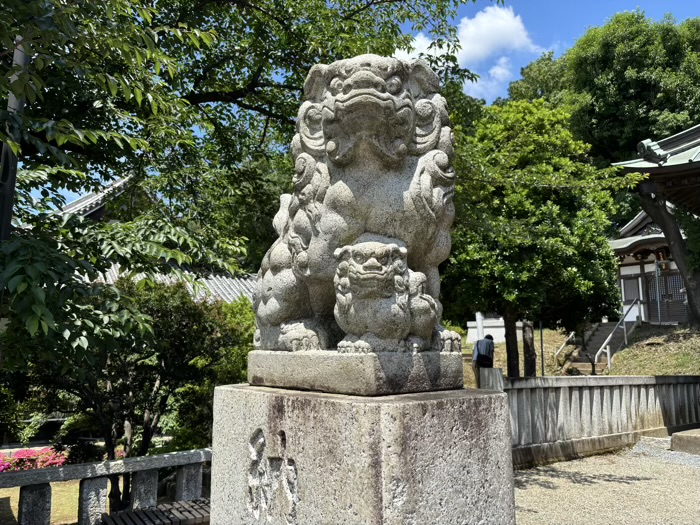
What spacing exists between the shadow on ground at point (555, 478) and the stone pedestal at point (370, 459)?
13.7ft

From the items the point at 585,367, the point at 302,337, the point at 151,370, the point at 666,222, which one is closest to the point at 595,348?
the point at 585,367

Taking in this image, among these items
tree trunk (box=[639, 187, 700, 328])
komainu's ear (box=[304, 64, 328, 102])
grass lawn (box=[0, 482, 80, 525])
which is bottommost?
grass lawn (box=[0, 482, 80, 525])

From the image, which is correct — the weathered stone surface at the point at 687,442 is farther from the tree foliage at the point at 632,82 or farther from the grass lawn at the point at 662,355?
the tree foliage at the point at 632,82

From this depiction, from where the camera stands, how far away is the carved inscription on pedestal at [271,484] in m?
2.42

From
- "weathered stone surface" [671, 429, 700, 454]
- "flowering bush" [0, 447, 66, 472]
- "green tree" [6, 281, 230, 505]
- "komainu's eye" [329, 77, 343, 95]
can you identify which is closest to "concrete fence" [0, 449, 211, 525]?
"green tree" [6, 281, 230, 505]

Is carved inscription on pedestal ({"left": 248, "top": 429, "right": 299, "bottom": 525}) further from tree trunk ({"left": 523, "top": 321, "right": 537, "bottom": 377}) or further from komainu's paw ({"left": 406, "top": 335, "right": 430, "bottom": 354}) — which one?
tree trunk ({"left": 523, "top": 321, "right": 537, "bottom": 377})

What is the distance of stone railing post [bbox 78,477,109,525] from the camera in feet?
13.9

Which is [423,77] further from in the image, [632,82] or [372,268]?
[632,82]

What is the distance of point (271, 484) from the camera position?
8.26ft

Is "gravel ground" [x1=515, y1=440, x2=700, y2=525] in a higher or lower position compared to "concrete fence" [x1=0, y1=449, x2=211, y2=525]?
lower

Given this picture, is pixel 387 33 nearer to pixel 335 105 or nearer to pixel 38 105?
pixel 38 105

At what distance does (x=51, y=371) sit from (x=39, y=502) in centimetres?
218

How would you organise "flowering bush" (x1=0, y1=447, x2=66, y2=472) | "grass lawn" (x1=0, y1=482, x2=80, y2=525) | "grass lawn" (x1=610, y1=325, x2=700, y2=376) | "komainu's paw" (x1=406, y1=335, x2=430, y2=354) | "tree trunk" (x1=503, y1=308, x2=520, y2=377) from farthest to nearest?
1. "grass lawn" (x1=610, y1=325, x2=700, y2=376)
2. "tree trunk" (x1=503, y1=308, x2=520, y2=377)
3. "flowering bush" (x1=0, y1=447, x2=66, y2=472)
4. "grass lawn" (x1=0, y1=482, x2=80, y2=525)
5. "komainu's paw" (x1=406, y1=335, x2=430, y2=354)

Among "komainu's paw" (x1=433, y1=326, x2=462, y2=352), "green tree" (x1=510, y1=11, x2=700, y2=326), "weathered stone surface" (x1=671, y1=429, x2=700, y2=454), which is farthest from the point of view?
"green tree" (x1=510, y1=11, x2=700, y2=326)
